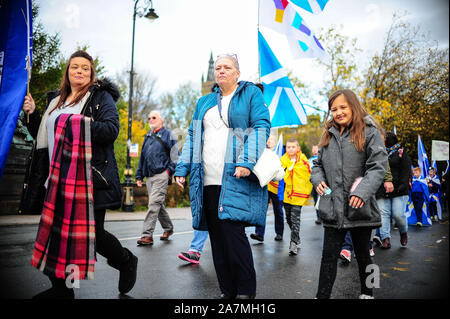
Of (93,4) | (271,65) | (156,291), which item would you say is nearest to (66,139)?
(156,291)

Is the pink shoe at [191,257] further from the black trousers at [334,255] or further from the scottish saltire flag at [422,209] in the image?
the scottish saltire flag at [422,209]

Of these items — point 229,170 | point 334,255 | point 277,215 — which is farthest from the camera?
point 277,215

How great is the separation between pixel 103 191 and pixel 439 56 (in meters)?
21.4

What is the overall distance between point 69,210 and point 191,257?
2.49 metres

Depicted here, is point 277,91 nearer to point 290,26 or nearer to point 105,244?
point 290,26

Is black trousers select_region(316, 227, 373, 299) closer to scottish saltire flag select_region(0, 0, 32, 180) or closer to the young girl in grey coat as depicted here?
the young girl in grey coat

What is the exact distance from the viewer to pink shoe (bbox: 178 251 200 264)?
16.2ft

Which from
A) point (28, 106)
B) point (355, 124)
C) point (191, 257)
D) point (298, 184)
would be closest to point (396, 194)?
point (298, 184)

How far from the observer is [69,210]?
111 inches

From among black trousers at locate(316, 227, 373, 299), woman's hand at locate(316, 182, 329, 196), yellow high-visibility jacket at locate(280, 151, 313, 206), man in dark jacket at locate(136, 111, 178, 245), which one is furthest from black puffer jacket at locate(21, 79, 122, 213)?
yellow high-visibility jacket at locate(280, 151, 313, 206)

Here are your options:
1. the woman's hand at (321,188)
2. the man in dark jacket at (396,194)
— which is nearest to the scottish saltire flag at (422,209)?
the man in dark jacket at (396,194)

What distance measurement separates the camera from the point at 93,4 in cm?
511
